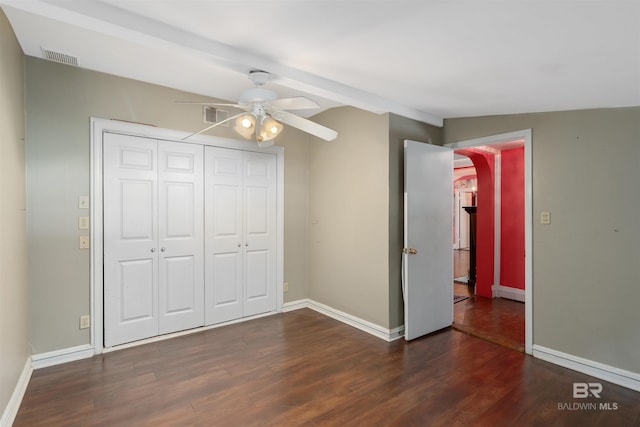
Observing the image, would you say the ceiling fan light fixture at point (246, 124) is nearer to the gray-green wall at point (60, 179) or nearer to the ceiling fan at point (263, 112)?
the ceiling fan at point (263, 112)

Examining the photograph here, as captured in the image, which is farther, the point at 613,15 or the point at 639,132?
the point at 639,132

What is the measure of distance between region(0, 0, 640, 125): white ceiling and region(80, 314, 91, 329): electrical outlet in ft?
7.27

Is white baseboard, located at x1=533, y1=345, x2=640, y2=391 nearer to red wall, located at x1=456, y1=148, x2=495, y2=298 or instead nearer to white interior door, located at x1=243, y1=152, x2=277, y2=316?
red wall, located at x1=456, y1=148, x2=495, y2=298

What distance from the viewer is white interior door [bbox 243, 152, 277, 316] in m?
3.84

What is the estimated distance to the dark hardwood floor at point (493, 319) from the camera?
3289 mm

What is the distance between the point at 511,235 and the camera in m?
4.83

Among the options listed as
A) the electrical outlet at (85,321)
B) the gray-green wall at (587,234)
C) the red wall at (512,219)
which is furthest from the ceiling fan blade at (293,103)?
the red wall at (512,219)

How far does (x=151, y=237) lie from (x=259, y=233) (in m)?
1.21

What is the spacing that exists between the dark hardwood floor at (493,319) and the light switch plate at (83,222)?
12.8 feet

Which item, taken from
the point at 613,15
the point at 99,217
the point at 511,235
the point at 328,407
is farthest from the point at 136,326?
the point at 511,235

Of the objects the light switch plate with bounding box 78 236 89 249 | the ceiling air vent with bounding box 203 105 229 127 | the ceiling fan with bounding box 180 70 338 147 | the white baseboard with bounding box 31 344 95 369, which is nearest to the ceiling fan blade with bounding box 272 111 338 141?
the ceiling fan with bounding box 180 70 338 147

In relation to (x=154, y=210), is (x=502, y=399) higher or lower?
lower

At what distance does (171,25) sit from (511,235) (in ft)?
16.5

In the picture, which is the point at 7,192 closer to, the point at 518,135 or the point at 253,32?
the point at 253,32
